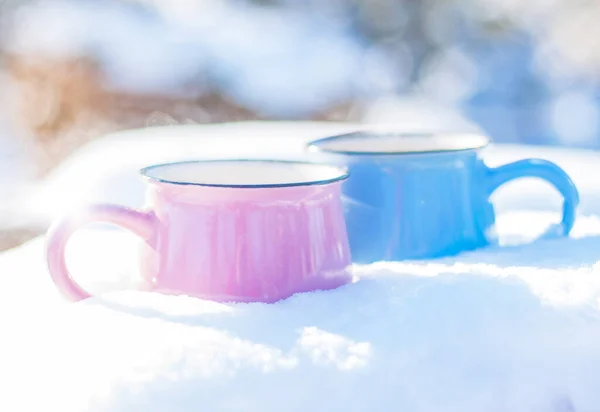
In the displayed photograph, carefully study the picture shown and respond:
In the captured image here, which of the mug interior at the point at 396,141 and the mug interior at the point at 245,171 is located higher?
the mug interior at the point at 396,141

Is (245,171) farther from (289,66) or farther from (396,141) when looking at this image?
(289,66)

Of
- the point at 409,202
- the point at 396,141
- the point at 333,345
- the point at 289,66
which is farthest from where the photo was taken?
the point at 289,66

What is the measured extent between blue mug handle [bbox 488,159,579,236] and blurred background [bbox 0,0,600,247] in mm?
1610

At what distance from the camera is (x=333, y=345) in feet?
1.06

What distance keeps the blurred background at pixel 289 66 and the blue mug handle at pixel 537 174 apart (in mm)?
1610

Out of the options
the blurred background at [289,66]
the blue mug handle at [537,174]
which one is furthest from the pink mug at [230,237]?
the blurred background at [289,66]

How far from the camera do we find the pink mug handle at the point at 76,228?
0.35m

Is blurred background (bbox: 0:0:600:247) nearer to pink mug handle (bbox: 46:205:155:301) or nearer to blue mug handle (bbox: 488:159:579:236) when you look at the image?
blue mug handle (bbox: 488:159:579:236)

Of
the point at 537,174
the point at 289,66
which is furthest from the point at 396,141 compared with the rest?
the point at 289,66

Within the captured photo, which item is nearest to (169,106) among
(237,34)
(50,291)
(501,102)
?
(237,34)

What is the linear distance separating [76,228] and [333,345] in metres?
0.13

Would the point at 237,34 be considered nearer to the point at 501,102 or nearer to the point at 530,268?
the point at 501,102

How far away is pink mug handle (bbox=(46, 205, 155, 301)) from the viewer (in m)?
0.35

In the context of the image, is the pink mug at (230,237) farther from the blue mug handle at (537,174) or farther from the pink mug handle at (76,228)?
the blue mug handle at (537,174)
